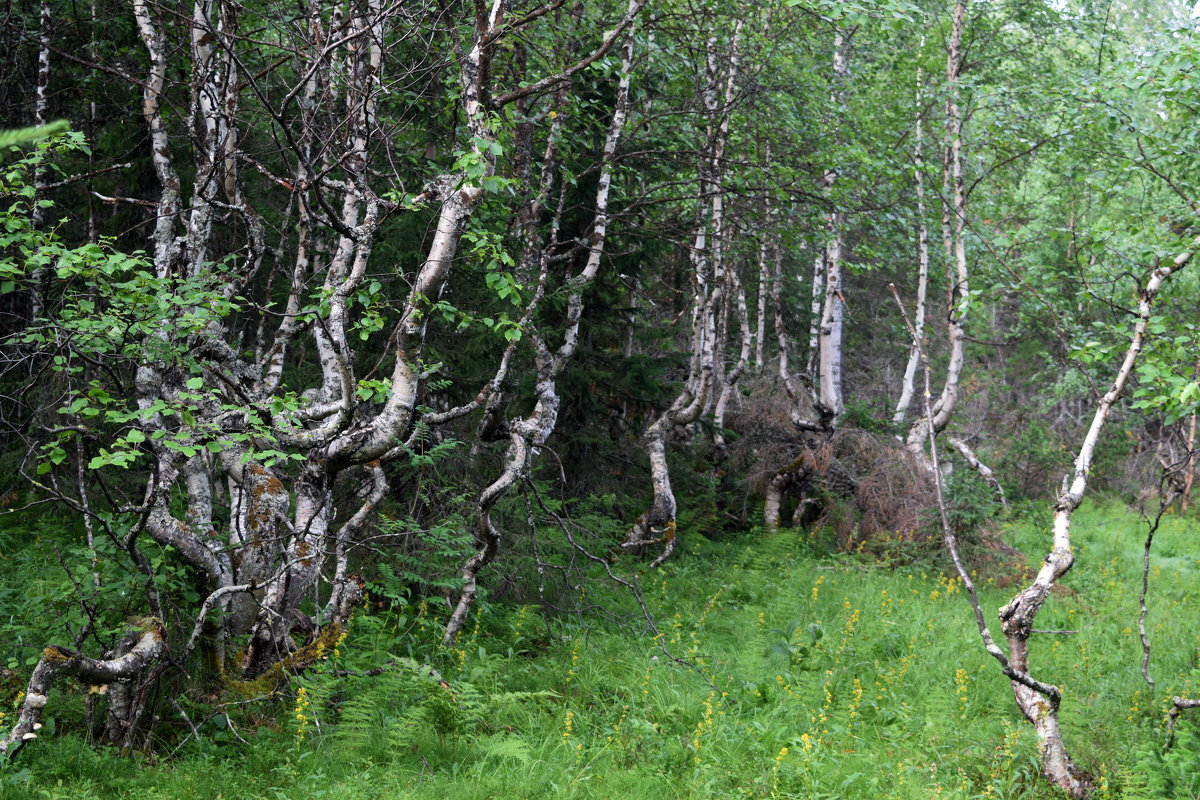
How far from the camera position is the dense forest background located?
17.3 feet

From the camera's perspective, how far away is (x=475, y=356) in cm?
862

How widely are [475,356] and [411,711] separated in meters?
3.99

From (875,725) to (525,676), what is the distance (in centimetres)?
278

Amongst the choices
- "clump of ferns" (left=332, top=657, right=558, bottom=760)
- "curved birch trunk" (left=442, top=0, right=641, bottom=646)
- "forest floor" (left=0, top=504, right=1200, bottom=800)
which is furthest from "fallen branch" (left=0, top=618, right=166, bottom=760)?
"curved birch trunk" (left=442, top=0, right=641, bottom=646)

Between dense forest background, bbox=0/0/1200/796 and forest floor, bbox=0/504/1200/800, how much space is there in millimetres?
80

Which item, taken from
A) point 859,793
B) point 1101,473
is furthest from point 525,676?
point 1101,473

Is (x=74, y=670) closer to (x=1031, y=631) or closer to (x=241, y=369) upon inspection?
(x=241, y=369)

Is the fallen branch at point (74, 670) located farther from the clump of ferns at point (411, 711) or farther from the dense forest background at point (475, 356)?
the clump of ferns at point (411, 711)

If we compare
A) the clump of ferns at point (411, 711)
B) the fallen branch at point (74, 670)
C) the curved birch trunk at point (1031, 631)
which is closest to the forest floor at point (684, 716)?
the clump of ferns at point (411, 711)

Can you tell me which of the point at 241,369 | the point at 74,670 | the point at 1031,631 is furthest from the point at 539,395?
the point at 1031,631

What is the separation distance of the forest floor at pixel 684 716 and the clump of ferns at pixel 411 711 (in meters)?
0.02

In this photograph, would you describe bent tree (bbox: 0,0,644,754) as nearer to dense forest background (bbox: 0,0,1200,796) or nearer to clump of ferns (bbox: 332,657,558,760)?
dense forest background (bbox: 0,0,1200,796)

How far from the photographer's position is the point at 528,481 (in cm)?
694

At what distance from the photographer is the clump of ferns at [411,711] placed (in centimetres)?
538
